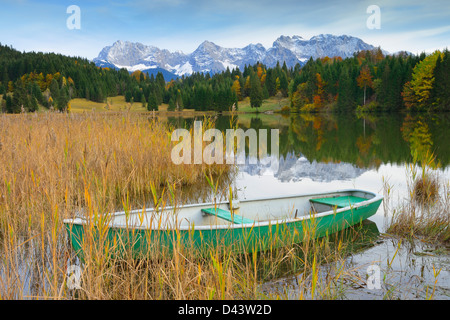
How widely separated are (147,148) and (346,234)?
5240 millimetres

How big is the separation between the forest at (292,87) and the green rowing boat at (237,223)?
2065 centimetres

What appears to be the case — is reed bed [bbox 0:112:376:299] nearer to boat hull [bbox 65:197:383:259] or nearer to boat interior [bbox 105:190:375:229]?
boat hull [bbox 65:197:383:259]

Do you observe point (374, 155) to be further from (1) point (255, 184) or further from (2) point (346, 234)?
(2) point (346, 234)

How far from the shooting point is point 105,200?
580 centimetres

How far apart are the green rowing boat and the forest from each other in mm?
20650

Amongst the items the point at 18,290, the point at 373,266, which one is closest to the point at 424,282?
the point at 373,266

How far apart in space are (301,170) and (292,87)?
6937cm

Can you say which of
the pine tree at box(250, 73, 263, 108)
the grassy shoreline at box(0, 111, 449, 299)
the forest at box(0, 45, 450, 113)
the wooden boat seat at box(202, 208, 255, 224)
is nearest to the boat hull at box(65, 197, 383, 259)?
the grassy shoreline at box(0, 111, 449, 299)

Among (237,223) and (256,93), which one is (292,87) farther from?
(237,223)

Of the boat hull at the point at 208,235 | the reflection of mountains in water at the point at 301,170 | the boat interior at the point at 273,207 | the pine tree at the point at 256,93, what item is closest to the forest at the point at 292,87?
the pine tree at the point at 256,93

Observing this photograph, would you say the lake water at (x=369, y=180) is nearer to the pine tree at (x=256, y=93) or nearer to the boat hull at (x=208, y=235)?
the boat hull at (x=208, y=235)

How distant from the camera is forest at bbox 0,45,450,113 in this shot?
172ft

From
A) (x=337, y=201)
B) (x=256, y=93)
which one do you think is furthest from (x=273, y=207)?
(x=256, y=93)
